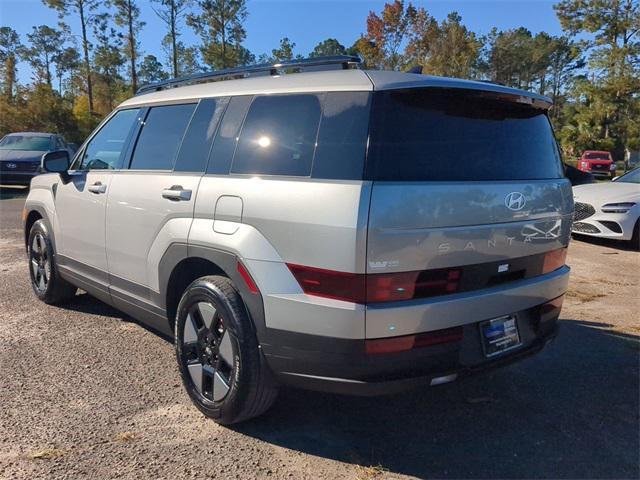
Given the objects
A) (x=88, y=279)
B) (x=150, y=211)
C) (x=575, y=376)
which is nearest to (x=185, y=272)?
(x=150, y=211)

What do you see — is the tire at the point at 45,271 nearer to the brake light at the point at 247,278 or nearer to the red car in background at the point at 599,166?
the brake light at the point at 247,278

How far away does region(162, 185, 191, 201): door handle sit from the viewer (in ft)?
10.3

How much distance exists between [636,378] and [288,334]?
8.86 ft

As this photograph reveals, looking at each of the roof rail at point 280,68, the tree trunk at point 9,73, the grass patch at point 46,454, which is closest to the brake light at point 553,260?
the roof rail at point 280,68

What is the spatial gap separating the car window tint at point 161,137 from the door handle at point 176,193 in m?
0.23

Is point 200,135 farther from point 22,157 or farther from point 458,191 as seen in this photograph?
point 22,157

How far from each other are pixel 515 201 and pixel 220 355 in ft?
5.86

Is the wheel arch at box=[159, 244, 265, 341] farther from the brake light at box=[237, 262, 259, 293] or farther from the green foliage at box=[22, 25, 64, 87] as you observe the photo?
the green foliage at box=[22, 25, 64, 87]

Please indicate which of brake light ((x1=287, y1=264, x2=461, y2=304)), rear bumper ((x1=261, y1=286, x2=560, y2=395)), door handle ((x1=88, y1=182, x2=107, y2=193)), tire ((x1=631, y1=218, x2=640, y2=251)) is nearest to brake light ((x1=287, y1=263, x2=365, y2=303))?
brake light ((x1=287, y1=264, x2=461, y2=304))

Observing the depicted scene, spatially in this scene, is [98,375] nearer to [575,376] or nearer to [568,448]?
[568,448]

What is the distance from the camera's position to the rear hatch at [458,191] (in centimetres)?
238

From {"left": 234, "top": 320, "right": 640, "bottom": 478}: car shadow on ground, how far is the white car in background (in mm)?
5294

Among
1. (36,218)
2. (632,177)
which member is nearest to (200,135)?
(36,218)

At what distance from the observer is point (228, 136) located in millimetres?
3107
